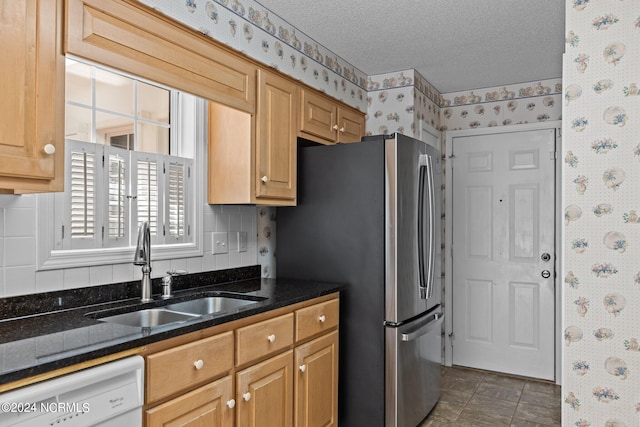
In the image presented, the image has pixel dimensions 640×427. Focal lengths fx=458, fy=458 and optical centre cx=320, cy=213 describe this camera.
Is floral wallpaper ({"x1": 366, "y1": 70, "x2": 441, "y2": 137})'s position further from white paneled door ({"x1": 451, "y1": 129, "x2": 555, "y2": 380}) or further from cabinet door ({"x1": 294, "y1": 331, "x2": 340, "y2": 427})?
cabinet door ({"x1": 294, "y1": 331, "x2": 340, "y2": 427})

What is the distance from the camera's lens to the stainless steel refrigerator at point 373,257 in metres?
2.63

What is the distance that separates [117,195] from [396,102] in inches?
94.0

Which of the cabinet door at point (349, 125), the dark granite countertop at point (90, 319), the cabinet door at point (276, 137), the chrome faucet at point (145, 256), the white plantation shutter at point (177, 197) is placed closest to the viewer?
the dark granite countertop at point (90, 319)

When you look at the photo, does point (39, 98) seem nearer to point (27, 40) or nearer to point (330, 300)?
point (27, 40)

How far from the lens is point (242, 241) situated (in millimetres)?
2879

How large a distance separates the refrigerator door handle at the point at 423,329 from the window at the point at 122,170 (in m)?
1.30

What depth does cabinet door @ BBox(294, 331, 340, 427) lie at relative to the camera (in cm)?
230

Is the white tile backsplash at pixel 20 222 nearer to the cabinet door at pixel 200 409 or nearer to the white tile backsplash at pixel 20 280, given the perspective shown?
the white tile backsplash at pixel 20 280

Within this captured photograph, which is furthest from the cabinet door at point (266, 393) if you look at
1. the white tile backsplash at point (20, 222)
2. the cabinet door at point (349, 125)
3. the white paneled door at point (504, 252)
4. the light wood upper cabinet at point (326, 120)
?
the white paneled door at point (504, 252)

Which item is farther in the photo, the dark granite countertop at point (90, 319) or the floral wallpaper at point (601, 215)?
the floral wallpaper at point (601, 215)

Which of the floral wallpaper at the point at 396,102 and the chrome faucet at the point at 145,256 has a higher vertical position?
the floral wallpaper at the point at 396,102

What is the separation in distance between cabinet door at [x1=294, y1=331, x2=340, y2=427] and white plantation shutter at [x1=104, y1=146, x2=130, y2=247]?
1025 millimetres

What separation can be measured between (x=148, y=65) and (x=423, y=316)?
85.2 inches

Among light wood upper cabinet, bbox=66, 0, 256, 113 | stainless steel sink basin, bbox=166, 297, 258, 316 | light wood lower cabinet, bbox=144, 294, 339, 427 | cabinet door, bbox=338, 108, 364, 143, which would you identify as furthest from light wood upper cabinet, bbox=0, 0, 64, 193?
cabinet door, bbox=338, 108, 364, 143
